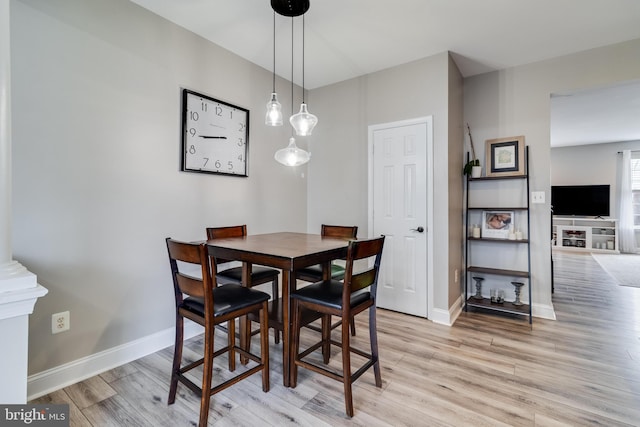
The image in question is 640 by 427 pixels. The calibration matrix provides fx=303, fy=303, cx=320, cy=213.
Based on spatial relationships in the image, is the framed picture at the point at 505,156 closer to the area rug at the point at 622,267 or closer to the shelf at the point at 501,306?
the shelf at the point at 501,306

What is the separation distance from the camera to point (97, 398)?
1.77 meters

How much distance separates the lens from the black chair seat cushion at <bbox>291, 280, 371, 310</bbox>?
1.71 meters

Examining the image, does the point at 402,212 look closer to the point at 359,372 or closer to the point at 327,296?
the point at 327,296

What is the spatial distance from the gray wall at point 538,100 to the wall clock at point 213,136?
2.59m

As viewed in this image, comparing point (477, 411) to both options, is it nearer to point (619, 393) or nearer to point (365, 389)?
point (365, 389)

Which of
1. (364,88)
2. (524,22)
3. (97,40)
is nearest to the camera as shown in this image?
(97,40)

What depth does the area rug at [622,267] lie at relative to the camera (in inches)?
177

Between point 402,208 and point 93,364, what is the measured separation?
113 inches

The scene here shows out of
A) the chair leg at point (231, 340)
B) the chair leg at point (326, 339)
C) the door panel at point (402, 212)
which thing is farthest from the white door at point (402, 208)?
the chair leg at point (231, 340)

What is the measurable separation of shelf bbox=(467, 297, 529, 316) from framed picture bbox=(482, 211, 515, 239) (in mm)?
708

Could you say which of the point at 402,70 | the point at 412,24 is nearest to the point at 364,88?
the point at 402,70

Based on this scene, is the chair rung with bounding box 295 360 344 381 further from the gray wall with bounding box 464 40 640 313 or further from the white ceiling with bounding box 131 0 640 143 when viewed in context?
the gray wall with bounding box 464 40 640 313

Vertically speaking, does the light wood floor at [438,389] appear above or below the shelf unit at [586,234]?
below

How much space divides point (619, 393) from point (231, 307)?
92.8 inches
